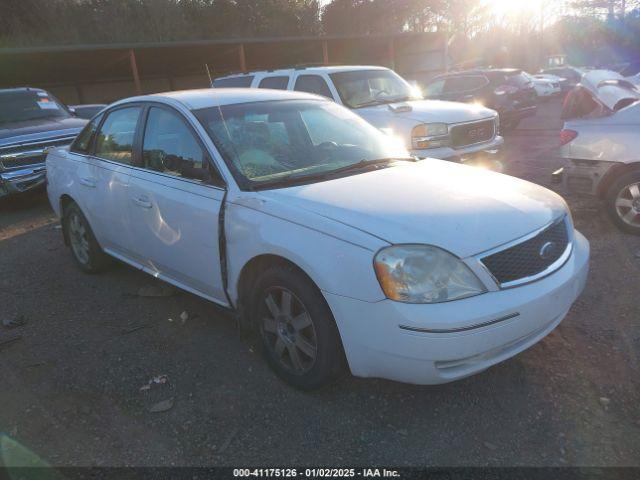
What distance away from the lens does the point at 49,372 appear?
11.3 ft

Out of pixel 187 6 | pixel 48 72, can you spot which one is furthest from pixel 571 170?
pixel 187 6

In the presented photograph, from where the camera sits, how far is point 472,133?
7352 mm

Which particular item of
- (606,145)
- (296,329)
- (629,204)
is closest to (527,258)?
(296,329)

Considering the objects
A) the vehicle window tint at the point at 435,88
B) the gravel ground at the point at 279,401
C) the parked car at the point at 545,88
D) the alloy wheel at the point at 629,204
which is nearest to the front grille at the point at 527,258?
the gravel ground at the point at 279,401

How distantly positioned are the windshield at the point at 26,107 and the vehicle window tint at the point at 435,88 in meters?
9.10

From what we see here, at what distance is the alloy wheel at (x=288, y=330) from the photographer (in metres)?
2.86

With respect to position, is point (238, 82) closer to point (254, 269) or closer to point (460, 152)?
point (460, 152)

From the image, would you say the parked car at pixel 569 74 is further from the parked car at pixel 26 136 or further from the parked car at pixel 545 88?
the parked car at pixel 26 136

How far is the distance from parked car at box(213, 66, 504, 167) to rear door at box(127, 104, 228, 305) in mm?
3780

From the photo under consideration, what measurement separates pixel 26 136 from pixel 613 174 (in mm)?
7857

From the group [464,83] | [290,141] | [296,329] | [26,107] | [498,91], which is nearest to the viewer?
[296,329]

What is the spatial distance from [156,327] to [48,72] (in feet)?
59.7

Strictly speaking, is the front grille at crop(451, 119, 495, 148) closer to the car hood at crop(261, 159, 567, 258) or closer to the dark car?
the car hood at crop(261, 159, 567, 258)

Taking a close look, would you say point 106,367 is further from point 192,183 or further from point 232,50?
point 232,50
